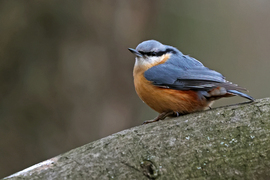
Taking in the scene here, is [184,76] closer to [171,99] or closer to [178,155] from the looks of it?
[171,99]

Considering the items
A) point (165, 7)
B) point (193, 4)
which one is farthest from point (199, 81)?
point (193, 4)

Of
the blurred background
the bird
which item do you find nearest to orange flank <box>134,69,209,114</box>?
the bird

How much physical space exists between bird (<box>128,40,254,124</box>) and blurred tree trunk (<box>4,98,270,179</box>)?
66 cm

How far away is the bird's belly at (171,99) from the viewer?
2.65 meters

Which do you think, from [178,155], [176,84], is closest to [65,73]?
[176,84]

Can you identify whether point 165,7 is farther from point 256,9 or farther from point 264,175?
point 264,175

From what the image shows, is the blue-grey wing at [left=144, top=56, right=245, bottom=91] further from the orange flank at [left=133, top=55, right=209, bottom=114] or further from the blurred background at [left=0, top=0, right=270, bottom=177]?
the blurred background at [left=0, top=0, right=270, bottom=177]

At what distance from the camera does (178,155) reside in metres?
1.77

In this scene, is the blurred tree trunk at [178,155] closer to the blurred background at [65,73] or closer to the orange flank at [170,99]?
the orange flank at [170,99]

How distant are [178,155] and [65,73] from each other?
8.37ft

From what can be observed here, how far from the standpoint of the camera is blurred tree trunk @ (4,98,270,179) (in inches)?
66.5

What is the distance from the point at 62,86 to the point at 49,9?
3.21 feet

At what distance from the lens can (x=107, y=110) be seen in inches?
177

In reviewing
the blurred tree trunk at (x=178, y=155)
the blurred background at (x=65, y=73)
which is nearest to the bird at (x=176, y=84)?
the blurred tree trunk at (x=178, y=155)
